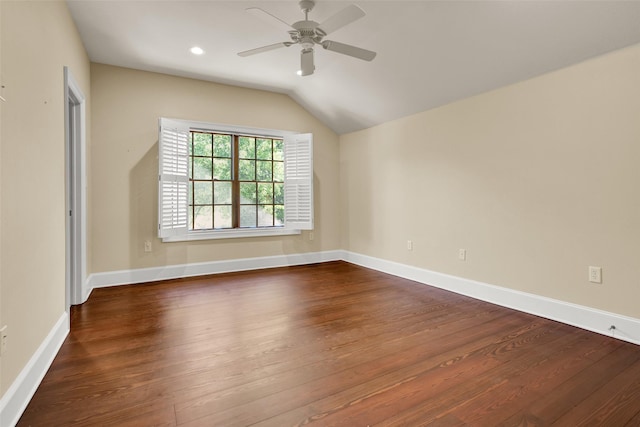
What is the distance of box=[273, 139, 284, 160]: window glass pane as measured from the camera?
5288 millimetres

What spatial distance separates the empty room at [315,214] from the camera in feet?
5.81

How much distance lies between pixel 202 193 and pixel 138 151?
0.98m

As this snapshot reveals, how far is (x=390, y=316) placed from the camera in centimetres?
298

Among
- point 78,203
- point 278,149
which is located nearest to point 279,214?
point 278,149

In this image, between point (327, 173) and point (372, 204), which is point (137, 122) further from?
point (372, 204)

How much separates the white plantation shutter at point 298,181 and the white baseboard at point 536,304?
1597 mm

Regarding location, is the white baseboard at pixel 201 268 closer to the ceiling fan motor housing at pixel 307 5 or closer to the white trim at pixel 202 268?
the white trim at pixel 202 268

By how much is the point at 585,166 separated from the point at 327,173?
3.61 metres

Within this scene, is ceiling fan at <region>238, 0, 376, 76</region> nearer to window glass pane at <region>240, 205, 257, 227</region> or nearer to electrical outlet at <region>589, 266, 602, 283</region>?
electrical outlet at <region>589, 266, 602, 283</region>

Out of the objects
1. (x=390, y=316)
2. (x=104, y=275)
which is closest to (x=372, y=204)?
(x=390, y=316)

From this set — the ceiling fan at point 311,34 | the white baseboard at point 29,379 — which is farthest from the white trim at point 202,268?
the ceiling fan at point 311,34

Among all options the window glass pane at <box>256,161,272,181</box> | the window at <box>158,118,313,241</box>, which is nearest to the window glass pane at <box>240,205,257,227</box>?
the window at <box>158,118,313,241</box>

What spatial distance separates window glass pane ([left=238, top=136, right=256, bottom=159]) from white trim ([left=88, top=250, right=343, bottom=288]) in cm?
160

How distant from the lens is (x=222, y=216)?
4902 mm
